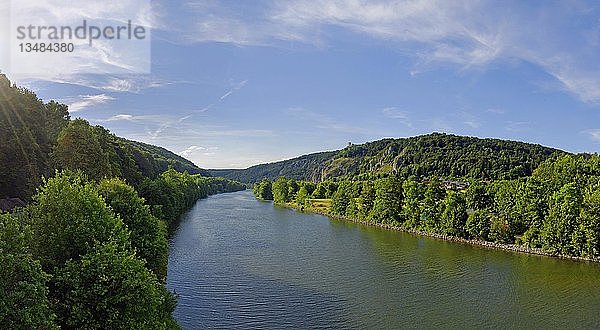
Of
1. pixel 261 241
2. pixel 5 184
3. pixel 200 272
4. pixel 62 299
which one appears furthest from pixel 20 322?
pixel 261 241

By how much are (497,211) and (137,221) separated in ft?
153

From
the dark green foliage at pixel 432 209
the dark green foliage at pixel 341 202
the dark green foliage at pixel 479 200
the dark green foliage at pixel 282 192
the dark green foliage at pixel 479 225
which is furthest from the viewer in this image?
the dark green foliage at pixel 282 192

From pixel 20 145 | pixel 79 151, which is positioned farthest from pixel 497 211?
pixel 20 145

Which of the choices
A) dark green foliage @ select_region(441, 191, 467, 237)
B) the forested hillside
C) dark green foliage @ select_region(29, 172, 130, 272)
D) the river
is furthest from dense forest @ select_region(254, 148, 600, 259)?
dark green foliage @ select_region(29, 172, 130, 272)

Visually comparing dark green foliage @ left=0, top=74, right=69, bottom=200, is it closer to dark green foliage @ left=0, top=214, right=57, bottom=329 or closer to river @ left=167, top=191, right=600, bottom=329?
river @ left=167, top=191, right=600, bottom=329

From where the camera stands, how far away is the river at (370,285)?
28.5 metres

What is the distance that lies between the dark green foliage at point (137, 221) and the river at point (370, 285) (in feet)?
13.6

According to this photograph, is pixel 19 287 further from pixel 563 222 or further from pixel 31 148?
pixel 563 222

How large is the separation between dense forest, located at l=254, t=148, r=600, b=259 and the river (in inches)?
129

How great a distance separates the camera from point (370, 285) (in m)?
36.1

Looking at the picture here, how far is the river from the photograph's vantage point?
28516 mm

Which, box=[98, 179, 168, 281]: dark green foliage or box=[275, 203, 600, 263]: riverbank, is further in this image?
box=[275, 203, 600, 263]: riverbank

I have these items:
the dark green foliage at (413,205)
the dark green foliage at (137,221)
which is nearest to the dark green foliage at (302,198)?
the dark green foliage at (413,205)

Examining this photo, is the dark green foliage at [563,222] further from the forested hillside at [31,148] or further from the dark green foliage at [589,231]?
the forested hillside at [31,148]
